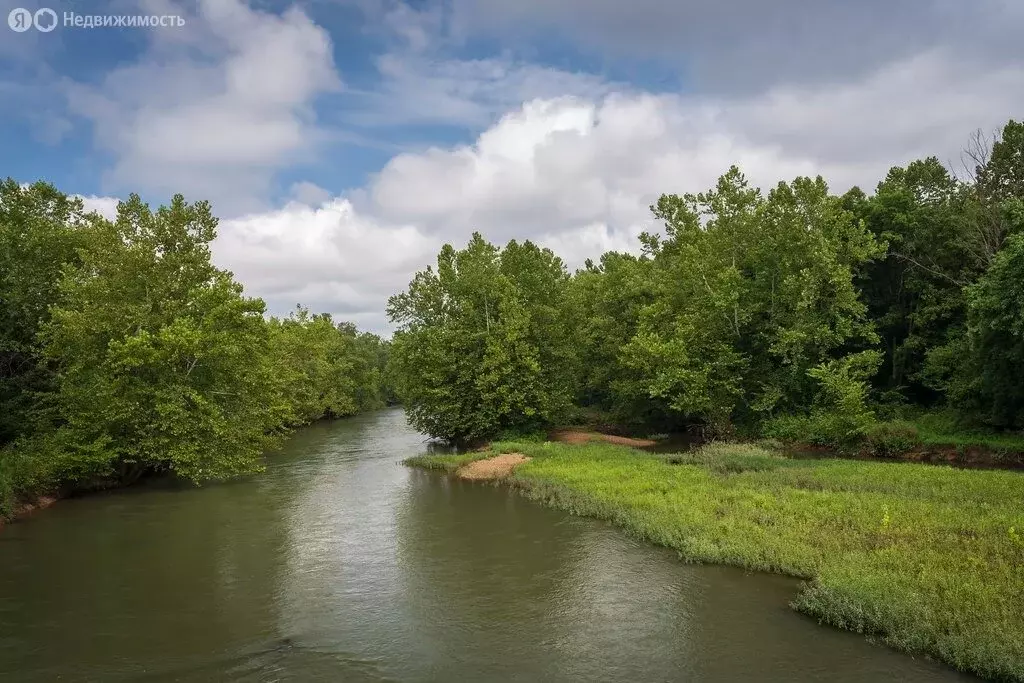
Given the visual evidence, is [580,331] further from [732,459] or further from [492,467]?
[732,459]

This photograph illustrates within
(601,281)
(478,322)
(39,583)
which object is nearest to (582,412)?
(601,281)

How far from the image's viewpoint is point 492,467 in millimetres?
34688

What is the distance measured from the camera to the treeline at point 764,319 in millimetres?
39625

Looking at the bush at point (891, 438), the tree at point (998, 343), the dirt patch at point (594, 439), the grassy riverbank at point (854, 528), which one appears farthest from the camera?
the dirt patch at point (594, 439)

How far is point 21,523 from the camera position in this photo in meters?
25.3

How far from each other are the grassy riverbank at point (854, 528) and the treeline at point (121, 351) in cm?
1552

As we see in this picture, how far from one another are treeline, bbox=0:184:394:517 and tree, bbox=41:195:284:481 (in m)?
0.07

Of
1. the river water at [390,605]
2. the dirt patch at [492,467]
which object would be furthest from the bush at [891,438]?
the river water at [390,605]

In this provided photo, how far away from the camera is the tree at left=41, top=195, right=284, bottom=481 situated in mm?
29047

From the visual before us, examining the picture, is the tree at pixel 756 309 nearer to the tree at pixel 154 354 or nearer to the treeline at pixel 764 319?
the treeline at pixel 764 319

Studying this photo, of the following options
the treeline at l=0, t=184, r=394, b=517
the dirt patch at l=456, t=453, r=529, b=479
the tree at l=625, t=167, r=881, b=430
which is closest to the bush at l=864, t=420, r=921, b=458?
the tree at l=625, t=167, r=881, b=430

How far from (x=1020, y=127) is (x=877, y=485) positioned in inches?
1230

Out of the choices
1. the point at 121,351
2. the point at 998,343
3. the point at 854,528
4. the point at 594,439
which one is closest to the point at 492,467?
the point at 594,439

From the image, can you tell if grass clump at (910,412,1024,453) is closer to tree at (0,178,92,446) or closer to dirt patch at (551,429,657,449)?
dirt patch at (551,429,657,449)
